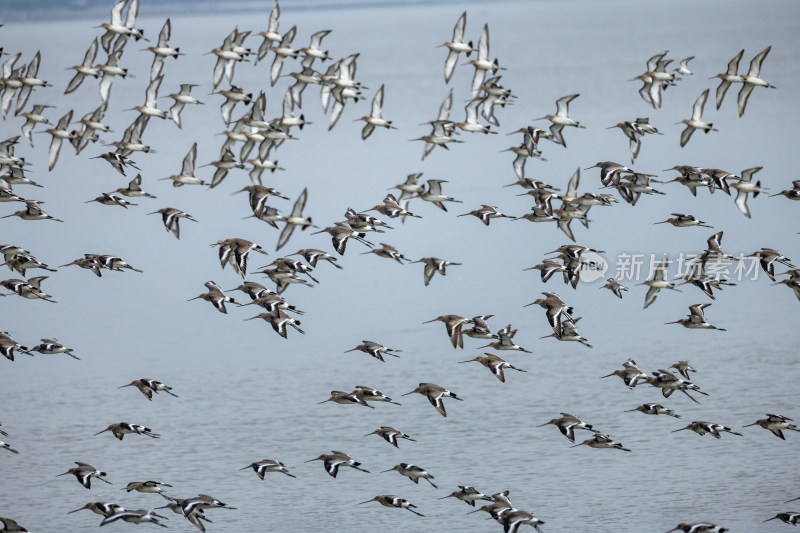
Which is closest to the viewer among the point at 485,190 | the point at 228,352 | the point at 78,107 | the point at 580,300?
the point at 228,352

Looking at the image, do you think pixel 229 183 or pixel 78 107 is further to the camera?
pixel 78 107

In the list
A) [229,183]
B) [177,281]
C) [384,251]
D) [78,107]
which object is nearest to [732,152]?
[229,183]

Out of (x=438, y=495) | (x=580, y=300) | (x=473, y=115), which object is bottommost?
(x=438, y=495)

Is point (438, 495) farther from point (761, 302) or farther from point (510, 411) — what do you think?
point (761, 302)

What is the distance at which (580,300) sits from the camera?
127 ft

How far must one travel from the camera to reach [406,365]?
110ft

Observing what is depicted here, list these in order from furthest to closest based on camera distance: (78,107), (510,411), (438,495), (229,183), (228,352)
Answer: (78,107)
(229,183)
(228,352)
(510,411)
(438,495)

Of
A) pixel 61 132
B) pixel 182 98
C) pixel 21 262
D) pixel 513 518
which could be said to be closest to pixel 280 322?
pixel 513 518

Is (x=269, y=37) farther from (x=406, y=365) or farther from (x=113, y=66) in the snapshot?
(x=406, y=365)

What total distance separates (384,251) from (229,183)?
32.2 m

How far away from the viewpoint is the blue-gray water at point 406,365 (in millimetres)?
26844

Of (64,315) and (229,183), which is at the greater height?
(229,183)

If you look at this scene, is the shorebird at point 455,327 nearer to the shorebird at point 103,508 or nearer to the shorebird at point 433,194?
the shorebird at point 433,194

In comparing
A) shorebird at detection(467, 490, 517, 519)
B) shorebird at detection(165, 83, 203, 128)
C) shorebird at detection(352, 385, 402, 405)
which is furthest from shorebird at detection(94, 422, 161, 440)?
shorebird at detection(165, 83, 203, 128)
